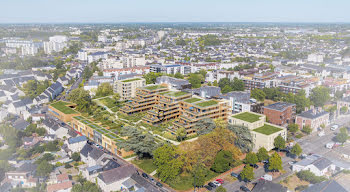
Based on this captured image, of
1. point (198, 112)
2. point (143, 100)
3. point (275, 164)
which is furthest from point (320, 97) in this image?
point (143, 100)

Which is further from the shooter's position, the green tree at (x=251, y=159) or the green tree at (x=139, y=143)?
the green tree at (x=139, y=143)

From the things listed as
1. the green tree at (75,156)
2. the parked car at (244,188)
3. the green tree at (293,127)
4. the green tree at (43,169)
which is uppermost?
the green tree at (293,127)

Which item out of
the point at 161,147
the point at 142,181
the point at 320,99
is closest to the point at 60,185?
the point at 142,181

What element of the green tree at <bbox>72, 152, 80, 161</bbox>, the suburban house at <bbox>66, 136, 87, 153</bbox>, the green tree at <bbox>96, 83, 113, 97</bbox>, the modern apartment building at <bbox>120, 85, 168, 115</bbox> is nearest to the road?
the green tree at <bbox>72, 152, 80, 161</bbox>

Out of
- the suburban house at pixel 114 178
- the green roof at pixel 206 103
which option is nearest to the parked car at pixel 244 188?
Result: the suburban house at pixel 114 178

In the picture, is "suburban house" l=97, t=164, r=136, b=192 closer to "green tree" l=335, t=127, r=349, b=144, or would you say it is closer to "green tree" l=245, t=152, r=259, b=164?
"green tree" l=245, t=152, r=259, b=164

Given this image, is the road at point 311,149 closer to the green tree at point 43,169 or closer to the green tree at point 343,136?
the green tree at point 343,136
